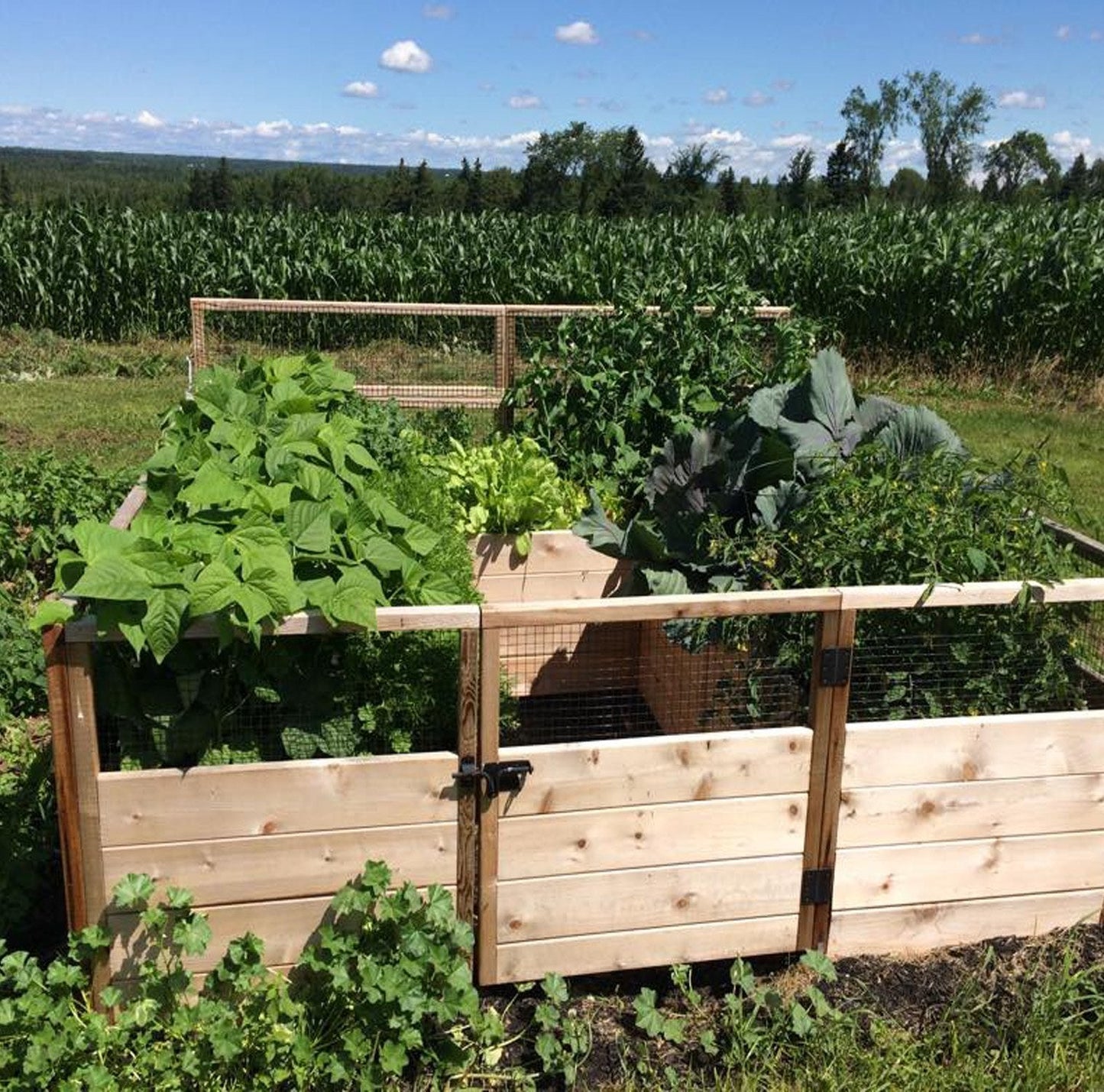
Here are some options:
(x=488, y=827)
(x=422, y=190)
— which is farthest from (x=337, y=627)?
(x=422, y=190)

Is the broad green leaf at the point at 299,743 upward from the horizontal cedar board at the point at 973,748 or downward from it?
upward

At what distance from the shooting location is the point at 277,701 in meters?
3.15

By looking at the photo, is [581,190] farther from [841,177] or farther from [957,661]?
[957,661]

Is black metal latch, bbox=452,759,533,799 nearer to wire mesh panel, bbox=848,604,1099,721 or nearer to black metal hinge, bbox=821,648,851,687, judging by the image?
black metal hinge, bbox=821,648,851,687

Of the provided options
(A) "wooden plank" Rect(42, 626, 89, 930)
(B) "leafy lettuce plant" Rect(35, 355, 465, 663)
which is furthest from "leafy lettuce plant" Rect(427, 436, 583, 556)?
(A) "wooden plank" Rect(42, 626, 89, 930)

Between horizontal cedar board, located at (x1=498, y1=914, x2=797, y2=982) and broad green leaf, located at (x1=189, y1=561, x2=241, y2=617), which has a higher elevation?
broad green leaf, located at (x1=189, y1=561, x2=241, y2=617)

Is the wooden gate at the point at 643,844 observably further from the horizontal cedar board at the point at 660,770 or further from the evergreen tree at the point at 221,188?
the evergreen tree at the point at 221,188

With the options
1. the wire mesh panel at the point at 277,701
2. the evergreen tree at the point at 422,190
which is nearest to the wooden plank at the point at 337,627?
the wire mesh panel at the point at 277,701

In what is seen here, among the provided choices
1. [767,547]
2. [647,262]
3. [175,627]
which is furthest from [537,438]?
[647,262]

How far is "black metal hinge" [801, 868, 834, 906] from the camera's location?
3.53 m

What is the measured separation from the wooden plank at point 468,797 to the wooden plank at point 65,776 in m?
1.01

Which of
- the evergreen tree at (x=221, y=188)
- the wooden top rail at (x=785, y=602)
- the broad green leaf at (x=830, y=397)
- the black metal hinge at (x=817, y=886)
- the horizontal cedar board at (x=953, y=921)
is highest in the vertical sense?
the evergreen tree at (x=221, y=188)

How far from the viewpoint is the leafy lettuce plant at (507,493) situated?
18.4ft

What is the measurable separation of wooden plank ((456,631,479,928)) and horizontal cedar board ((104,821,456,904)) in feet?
0.10
